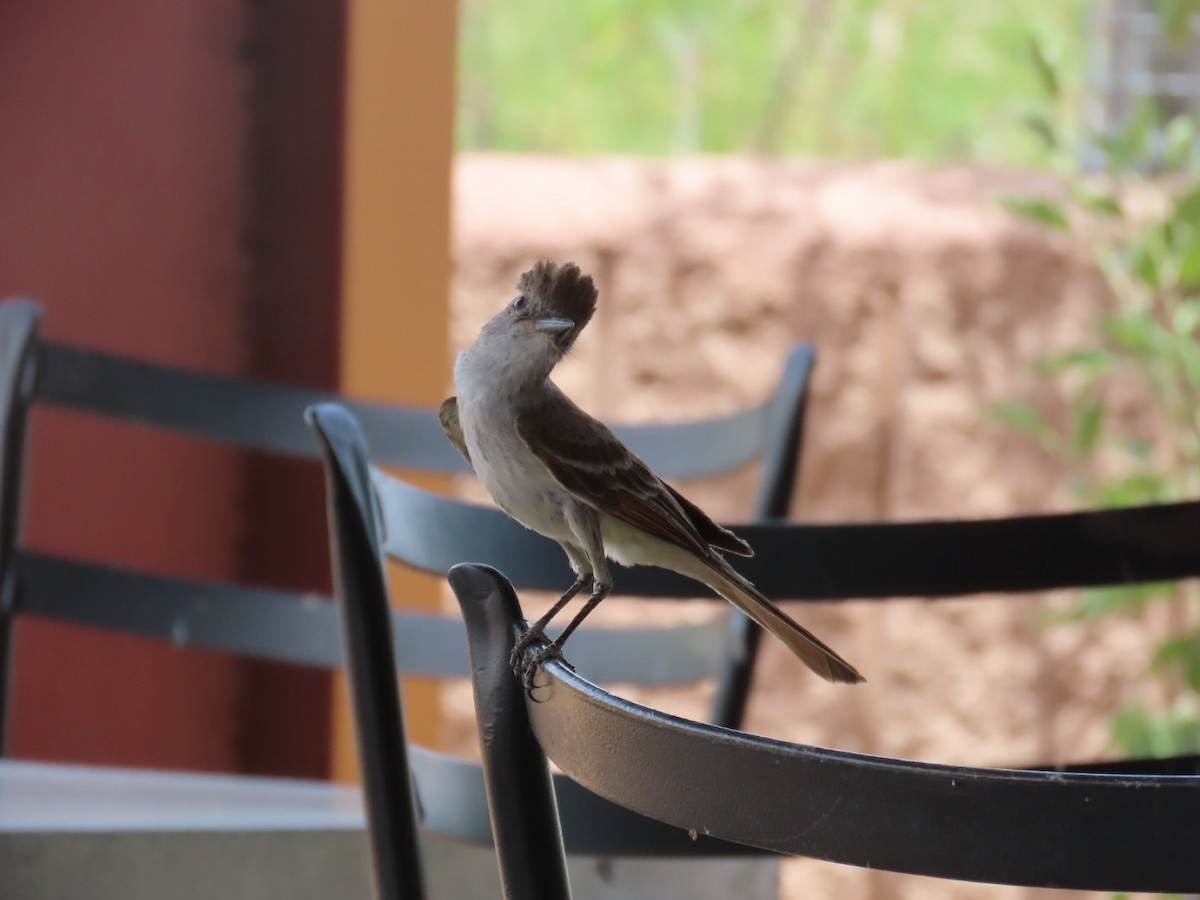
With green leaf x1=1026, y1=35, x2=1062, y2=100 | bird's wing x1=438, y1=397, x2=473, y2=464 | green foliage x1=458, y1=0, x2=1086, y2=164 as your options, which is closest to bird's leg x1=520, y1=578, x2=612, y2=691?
bird's wing x1=438, y1=397, x2=473, y2=464

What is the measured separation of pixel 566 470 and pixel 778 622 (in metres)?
0.19

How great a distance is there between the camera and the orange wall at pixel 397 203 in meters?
2.54

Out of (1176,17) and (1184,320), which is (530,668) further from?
(1184,320)

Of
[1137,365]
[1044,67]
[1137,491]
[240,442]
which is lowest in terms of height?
[1137,491]

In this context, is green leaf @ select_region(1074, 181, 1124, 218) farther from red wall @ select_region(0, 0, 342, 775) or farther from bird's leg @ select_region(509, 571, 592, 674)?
bird's leg @ select_region(509, 571, 592, 674)

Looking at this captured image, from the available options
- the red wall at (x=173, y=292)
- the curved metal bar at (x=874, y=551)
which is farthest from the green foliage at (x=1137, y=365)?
the red wall at (x=173, y=292)

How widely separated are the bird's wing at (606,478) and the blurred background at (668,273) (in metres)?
1.49

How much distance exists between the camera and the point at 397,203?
8.50 feet

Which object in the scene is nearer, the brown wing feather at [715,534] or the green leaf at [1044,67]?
the brown wing feather at [715,534]

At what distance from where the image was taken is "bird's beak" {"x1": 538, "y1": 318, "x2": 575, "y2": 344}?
40.4 inches

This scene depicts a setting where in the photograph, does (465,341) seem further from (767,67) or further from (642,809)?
(642,809)

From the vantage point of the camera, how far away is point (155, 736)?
271cm

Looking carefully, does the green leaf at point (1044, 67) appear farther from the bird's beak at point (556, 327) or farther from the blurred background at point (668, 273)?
the bird's beak at point (556, 327)

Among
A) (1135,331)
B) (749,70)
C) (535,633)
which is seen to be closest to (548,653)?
(535,633)
